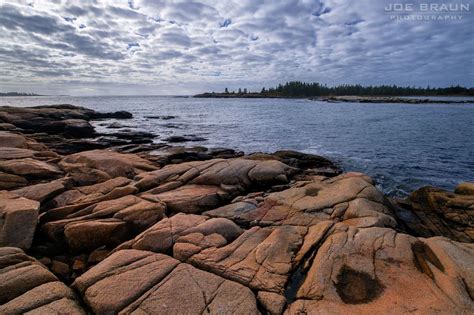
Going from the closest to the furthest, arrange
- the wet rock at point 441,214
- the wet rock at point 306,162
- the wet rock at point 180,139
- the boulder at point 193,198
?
1. the wet rock at point 441,214
2. the boulder at point 193,198
3. the wet rock at point 306,162
4. the wet rock at point 180,139

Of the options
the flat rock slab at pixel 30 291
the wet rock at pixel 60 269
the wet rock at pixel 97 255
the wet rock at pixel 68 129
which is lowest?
the wet rock at pixel 60 269

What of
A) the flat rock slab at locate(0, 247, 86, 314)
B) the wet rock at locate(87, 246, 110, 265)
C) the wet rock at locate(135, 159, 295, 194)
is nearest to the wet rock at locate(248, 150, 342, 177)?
the wet rock at locate(135, 159, 295, 194)

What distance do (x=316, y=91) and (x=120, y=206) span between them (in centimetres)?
20490

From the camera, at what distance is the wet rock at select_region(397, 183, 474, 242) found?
9758 mm

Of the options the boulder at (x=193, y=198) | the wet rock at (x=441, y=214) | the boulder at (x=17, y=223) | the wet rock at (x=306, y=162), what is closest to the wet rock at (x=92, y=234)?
the boulder at (x=17, y=223)

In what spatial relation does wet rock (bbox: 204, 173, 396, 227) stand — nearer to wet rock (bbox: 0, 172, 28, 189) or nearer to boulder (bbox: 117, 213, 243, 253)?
boulder (bbox: 117, 213, 243, 253)

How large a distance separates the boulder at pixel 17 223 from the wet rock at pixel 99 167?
4.34m

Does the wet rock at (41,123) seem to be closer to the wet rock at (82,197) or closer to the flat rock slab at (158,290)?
A: the wet rock at (82,197)

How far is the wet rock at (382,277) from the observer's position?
5406 millimetres

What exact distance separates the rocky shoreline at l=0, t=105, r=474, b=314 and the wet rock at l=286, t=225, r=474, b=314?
28mm

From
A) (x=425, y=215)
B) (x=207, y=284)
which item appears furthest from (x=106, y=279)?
(x=425, y=215)

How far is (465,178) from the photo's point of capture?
56.0 feet

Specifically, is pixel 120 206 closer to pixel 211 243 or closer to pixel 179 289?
pixel 211 243

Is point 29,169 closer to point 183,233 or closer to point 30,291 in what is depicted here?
point 30,291
